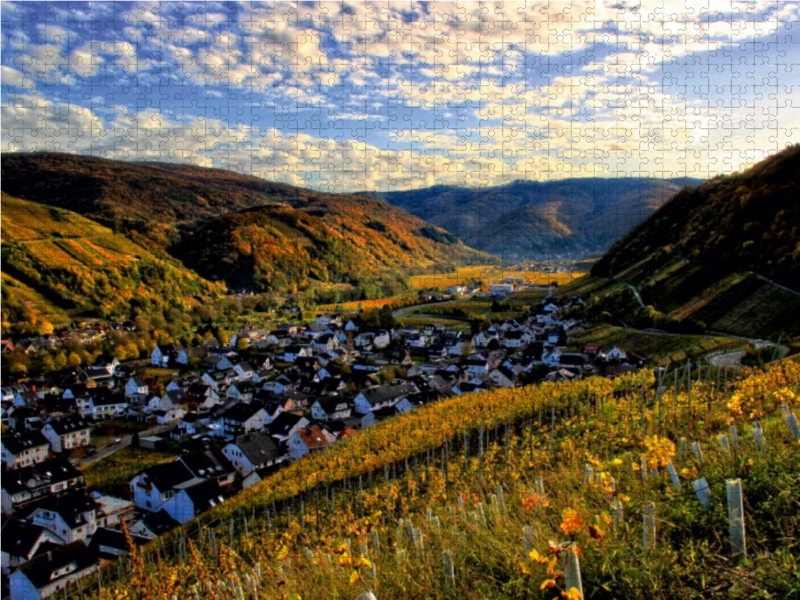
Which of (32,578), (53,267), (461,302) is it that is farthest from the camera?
(461,302)

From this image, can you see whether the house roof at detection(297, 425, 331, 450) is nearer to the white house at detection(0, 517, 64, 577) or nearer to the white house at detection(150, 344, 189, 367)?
the white house at detection(0, 517, 64, 577)

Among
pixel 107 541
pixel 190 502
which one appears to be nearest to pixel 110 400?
pixel 190 502

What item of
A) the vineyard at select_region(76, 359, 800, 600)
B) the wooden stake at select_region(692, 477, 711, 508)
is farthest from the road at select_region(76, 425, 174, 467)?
the wooden stake at select_region(692, 477, 711, 508)

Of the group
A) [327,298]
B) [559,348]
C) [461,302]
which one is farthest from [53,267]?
[559,348]

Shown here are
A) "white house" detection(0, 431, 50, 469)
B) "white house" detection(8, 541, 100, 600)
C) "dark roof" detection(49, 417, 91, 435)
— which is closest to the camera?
"white house" detection(8, 541, 100, 600)

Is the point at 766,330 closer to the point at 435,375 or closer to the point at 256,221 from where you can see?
the point at 435,375

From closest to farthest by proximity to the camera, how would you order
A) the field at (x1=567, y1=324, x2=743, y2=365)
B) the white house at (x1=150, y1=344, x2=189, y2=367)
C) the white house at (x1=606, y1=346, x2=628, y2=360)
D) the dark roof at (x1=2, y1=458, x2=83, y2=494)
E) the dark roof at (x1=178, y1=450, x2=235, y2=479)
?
the dark roof at (x1=2, y1=458, x2=83, y2=494), the dark roof at (x1=178, y1=450, x2=235, y2=479), the field at (x1=567, y1=324, x2=743, y2=365), the white house at (x1=606, y1=346, x2=628, y2=360), the white house at (x1=150, y1=344, x2=189, y2=367)

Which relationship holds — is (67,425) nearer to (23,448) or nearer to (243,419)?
(23,448)
